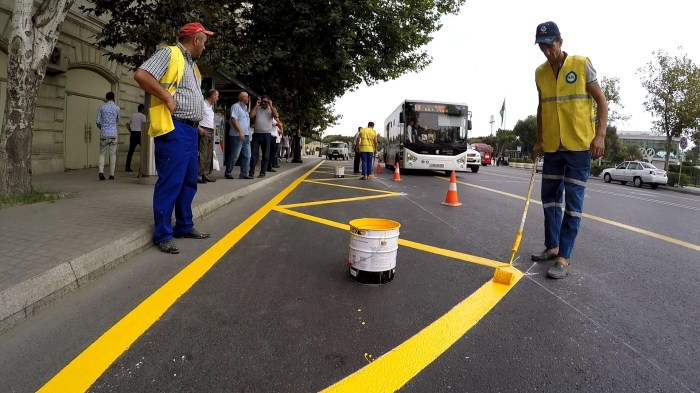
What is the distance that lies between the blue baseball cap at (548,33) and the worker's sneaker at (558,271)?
1.97 metres

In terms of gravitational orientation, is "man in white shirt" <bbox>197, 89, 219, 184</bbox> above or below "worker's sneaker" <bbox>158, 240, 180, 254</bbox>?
above

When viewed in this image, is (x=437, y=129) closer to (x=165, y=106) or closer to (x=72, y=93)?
(x=72, y=93)

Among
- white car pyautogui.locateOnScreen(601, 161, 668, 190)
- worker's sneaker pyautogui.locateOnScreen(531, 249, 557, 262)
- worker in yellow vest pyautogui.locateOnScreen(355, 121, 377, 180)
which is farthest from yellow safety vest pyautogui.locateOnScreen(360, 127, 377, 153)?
white car pyautogui.locateOnScreen(601, 161, 668, 190)

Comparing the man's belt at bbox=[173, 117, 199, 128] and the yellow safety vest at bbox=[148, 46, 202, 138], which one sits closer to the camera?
the yellow safety vest at bbox=[148, 46, 202, 138]

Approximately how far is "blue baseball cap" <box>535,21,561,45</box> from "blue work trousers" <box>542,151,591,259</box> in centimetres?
102

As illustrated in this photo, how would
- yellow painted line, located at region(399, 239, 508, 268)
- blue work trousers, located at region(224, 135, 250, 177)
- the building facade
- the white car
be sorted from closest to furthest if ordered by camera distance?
yellow painted line, located at region(399, 239, 508, 268) < the building facade < blue work trousers, located at region(224, 135, 250, 177) < the white car

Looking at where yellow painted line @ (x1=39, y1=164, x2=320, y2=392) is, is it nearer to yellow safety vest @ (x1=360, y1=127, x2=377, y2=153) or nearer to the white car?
yellow safety vest @ (x1=360, y1=127, x2=377, y2=153)

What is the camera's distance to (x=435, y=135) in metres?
16.2

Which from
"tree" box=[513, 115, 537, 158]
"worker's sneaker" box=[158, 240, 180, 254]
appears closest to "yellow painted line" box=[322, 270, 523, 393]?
"worker's sneaker" box=[158, 240, 180, 254]

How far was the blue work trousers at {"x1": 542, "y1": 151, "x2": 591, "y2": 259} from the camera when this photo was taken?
12.6 feet

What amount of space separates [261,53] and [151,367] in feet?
47.8

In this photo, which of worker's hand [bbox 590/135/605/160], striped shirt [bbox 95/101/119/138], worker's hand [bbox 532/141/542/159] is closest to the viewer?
worker's hand [bbox 590/135/605/160]

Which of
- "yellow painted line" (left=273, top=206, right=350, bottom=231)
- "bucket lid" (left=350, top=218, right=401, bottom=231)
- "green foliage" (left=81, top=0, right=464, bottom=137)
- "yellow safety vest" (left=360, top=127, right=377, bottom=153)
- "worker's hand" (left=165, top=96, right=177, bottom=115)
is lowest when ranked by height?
"yellow painted line" (left=273, top=206, right=350, bottom=231)

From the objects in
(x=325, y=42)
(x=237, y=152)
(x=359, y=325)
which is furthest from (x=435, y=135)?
(x=359, y=325)
